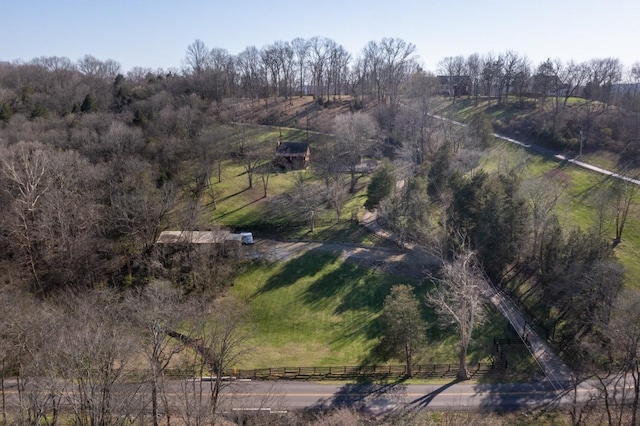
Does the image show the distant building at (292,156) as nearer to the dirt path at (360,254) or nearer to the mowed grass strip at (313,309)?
the dirt path at (360,254)

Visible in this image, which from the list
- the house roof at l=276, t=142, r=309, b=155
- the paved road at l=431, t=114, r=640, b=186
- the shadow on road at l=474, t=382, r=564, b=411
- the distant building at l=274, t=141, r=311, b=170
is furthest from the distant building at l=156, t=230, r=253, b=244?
the paved road at l=431, t=114, r=640, b=186

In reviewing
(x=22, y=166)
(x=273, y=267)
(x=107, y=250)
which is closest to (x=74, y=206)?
(x=107, y=250)

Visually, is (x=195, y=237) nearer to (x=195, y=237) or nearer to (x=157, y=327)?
(x=195, y=237)

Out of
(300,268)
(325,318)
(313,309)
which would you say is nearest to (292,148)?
(300,268)

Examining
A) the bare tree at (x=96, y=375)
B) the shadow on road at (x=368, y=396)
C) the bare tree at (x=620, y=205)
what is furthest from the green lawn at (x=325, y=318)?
the bare tree at (x=620, y=205)

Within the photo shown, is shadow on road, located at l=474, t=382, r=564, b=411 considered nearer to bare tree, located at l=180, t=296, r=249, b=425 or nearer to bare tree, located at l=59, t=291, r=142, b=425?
bare tree, located at l=180, t=296, r=249, b=425

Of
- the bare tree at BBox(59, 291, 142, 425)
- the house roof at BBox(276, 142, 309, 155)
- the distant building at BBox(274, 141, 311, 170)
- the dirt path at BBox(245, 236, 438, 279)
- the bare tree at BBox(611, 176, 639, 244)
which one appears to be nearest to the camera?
the bare tree at BBox(59, 291, 142, 425)

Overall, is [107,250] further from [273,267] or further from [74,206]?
[273,267]
